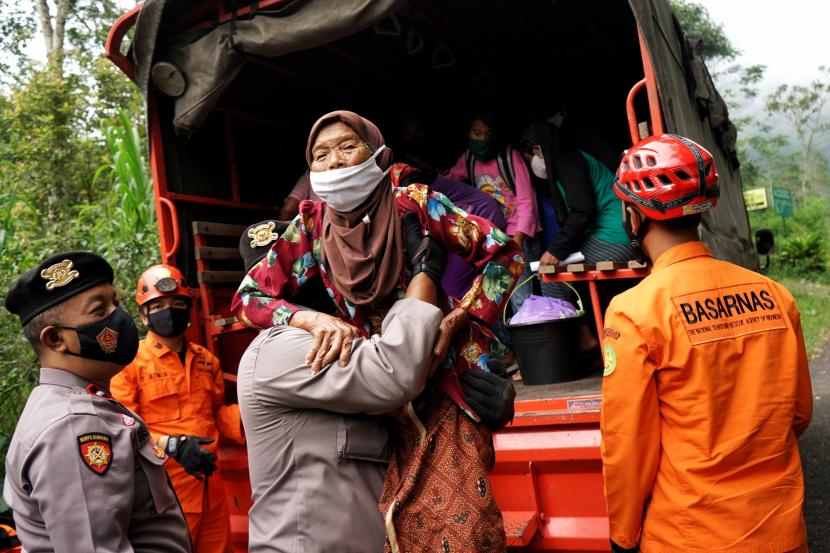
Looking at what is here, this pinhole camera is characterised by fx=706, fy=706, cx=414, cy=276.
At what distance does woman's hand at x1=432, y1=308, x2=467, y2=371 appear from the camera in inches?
68.9

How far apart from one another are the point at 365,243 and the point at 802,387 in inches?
47.6

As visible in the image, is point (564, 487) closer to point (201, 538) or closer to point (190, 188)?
point (201, 538)

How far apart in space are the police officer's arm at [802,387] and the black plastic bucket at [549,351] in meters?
2.00

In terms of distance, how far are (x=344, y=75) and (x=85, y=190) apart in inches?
365

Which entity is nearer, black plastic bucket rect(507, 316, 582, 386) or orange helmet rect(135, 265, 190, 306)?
orange helmet rect(135, 265, 190, 306)

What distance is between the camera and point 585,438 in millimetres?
2783

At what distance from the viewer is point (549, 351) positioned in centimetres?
395

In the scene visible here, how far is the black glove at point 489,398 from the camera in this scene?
71.9 inches

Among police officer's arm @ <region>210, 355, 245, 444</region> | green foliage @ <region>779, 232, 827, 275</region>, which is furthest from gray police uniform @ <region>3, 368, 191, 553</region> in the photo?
green foliage @ <region>779, 232, 827, 275</region>

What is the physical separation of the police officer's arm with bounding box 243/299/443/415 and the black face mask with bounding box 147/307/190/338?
222 cm

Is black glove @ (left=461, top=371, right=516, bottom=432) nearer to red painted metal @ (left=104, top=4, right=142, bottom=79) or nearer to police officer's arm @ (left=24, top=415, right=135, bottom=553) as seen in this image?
police officer's arm @ (left=24, top=415, right=135, bottom=553)

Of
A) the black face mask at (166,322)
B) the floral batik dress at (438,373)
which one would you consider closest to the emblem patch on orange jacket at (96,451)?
the floral batik dress at (438,373)

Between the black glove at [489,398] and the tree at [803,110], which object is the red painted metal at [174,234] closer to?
the black glove at [489,398]

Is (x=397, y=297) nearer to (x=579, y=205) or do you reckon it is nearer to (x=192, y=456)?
(x=192, y=456)
